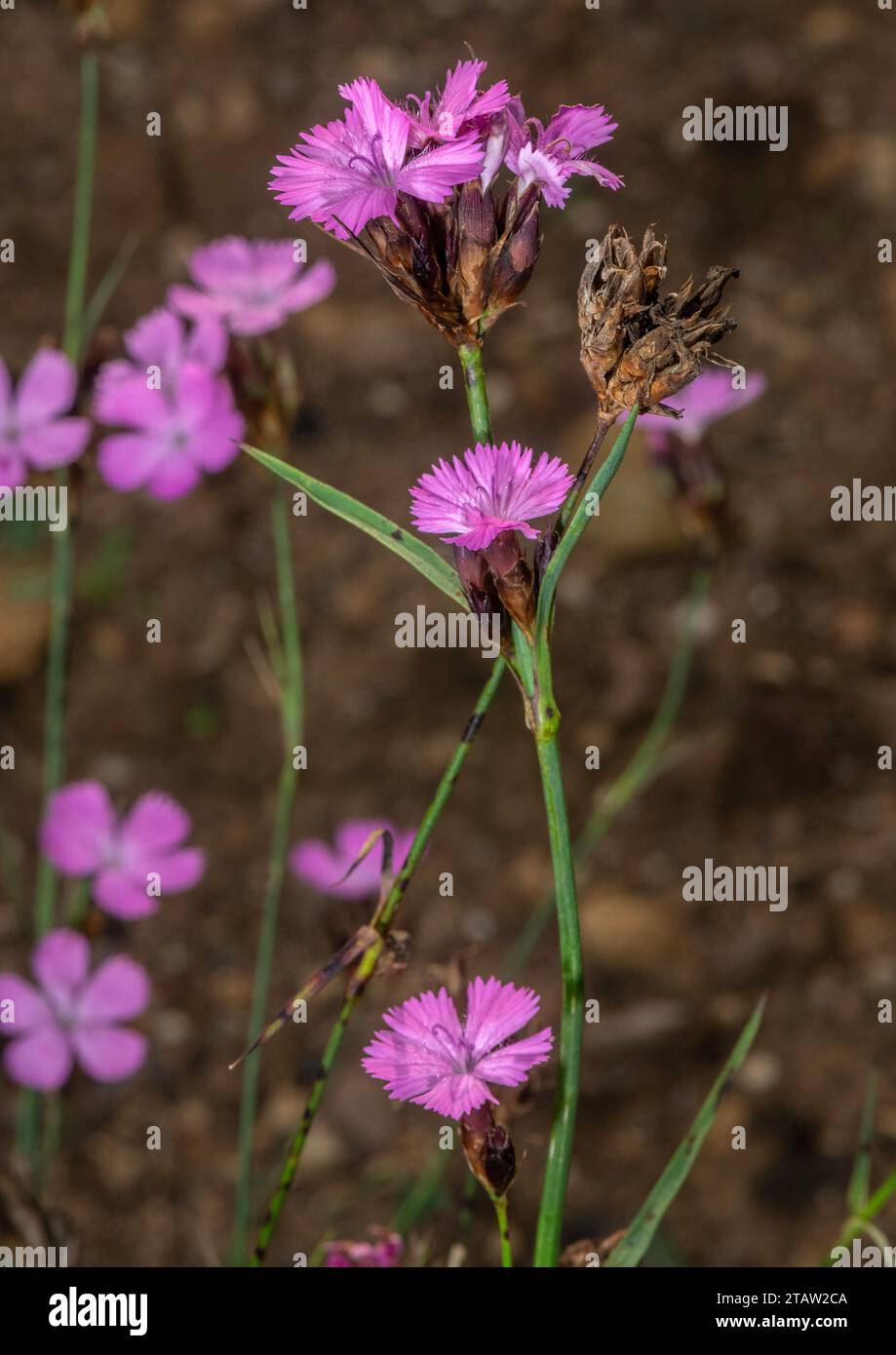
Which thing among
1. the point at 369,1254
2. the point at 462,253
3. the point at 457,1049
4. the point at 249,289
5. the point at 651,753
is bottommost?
the point at 369,1254

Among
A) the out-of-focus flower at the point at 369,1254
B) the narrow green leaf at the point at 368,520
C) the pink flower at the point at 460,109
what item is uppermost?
the pink flower at the point at 460,109

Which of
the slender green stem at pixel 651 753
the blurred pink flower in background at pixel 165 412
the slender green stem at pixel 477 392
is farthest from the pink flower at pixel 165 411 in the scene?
the slender green stem at pixel 651 753

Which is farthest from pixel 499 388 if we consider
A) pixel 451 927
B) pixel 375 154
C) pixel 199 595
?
pixel 375 154

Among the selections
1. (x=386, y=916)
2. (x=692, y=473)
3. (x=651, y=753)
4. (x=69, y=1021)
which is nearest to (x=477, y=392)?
(x=386, y=916)

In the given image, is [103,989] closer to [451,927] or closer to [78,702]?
[451,927]

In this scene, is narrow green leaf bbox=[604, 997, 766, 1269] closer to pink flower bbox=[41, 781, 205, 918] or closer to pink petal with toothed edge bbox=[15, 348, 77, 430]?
pink flower bbox=[41, 781, 205, 918]

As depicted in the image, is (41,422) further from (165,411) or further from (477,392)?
(477,392)

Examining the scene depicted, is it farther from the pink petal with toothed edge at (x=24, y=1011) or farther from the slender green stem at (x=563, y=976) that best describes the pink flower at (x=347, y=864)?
the slender green stem at (x=563, y=976)

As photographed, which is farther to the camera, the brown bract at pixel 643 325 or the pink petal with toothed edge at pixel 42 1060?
the pink petal with toothed edge at pixel 42 1060
